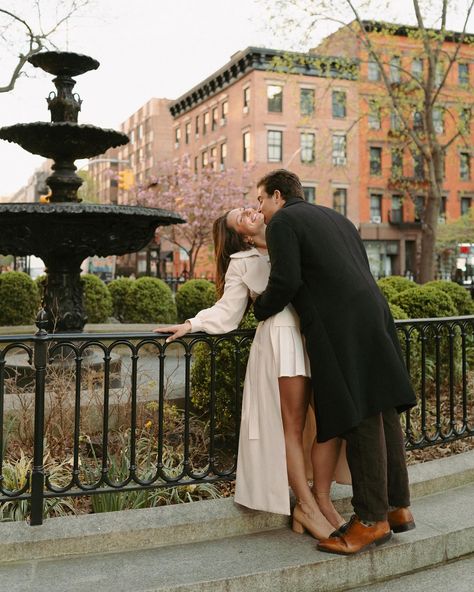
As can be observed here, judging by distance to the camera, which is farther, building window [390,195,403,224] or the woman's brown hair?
building window [390,195,403,224]

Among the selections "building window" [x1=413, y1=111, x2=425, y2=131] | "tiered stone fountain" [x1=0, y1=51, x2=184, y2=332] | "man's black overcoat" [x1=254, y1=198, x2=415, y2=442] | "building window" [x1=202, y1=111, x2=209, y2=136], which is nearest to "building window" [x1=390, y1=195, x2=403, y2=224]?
"building window" [x1=413, y1=111, x2=425, y2=131]

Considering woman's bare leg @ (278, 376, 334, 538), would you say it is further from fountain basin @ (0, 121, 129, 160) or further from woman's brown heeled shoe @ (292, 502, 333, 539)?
fountain basin @ (0, 121, 129, 160)

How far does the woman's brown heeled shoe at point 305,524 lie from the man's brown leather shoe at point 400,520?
1.17 feet

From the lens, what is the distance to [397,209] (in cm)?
5078

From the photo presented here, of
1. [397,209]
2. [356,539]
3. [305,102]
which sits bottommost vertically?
[356,539]

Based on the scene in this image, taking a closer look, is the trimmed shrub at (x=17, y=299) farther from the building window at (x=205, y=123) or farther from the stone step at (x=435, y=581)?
the building window at (x=205, y=123)

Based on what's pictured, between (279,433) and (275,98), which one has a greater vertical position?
(275,98)

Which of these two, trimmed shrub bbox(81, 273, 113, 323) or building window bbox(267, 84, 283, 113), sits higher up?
building window bbox(267, 84, 283, 113)

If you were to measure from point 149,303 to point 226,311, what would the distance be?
1356cm

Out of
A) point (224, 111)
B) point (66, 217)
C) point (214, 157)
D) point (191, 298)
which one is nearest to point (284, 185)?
point (66, 217)

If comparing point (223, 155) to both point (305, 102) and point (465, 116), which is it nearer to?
point (305, 102)

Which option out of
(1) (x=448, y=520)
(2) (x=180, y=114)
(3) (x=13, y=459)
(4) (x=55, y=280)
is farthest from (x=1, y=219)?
(2) (x=180, y=114)

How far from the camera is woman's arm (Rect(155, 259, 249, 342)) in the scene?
13.0ft

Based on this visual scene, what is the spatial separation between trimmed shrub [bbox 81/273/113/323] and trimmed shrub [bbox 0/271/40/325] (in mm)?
1432
